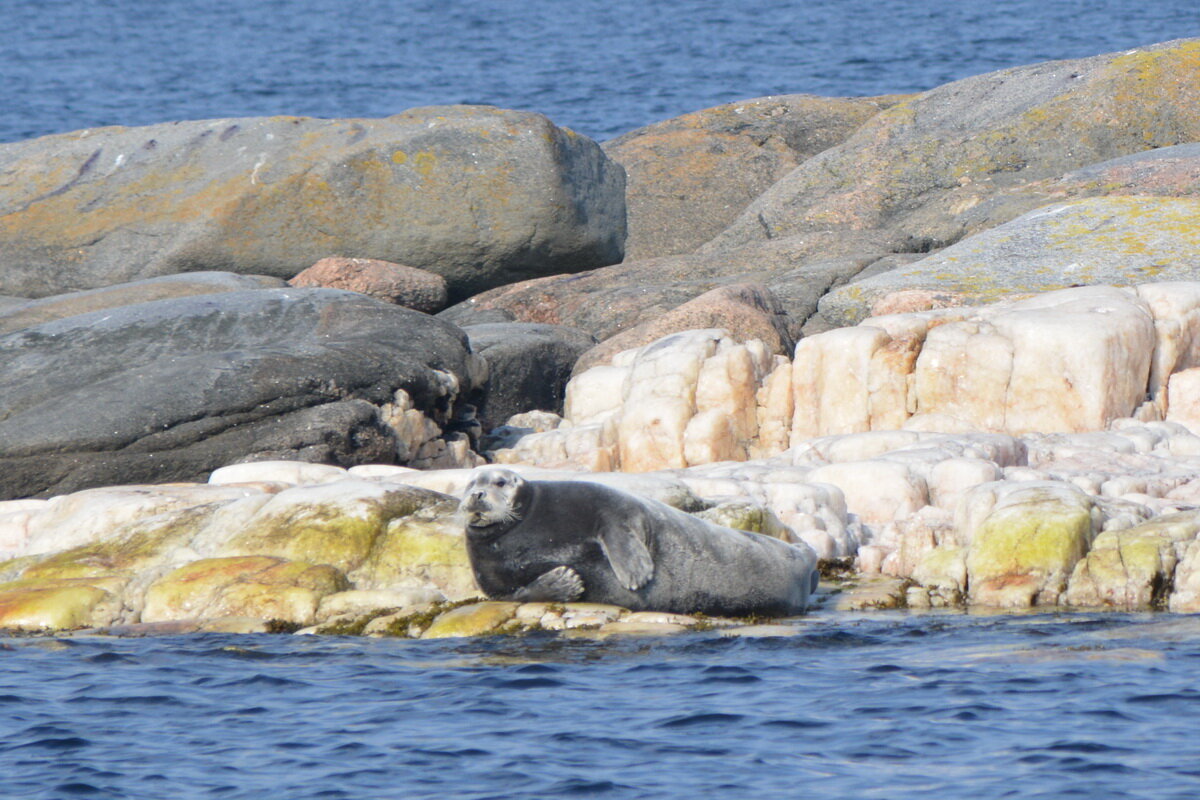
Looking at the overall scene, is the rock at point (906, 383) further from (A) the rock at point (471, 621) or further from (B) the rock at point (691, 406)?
(A) the rock at point (471, 621)

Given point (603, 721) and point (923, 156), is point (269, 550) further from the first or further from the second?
point (923, 156)

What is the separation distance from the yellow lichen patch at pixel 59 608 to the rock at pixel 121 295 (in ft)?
20.0

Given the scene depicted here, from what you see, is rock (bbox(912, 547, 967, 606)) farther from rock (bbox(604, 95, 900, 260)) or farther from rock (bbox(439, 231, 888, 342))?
rock (bbox(604, 95, 900, 260))

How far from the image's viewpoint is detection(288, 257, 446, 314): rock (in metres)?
17.6

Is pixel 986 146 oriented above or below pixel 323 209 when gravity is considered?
above

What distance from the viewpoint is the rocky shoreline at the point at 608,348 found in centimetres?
1051

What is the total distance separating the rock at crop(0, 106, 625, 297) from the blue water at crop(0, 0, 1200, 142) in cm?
1827

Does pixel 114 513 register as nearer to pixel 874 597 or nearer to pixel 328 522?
pixel 328 522

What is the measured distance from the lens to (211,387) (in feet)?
45.4

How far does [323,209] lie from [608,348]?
4.75 meters

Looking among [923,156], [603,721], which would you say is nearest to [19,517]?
[603,721]

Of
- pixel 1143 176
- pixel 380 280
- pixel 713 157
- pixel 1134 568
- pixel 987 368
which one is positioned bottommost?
pixel 1134 568

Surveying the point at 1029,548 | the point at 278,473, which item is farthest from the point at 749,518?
the point at 278,473

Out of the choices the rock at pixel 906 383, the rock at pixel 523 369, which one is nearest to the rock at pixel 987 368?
the rock at pixel 906 383
